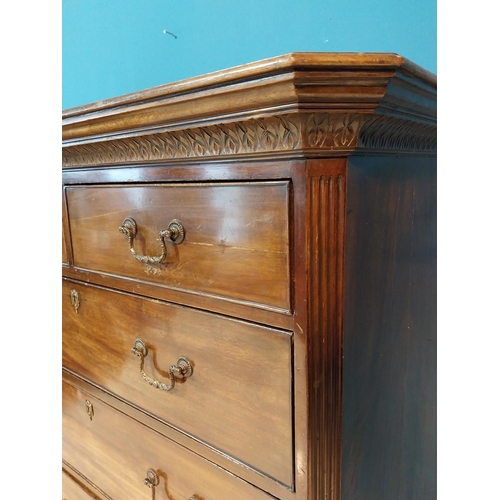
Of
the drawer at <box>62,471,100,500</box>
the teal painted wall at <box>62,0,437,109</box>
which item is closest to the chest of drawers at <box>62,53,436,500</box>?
the drawer at <box>62,471,100,500</box>

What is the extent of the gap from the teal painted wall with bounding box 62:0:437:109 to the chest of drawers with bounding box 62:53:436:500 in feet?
1.20

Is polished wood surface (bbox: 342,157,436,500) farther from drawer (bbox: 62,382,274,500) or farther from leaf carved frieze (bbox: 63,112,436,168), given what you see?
drawer (bbox: 62,382,274,500)

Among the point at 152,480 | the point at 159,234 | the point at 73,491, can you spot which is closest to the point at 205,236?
the point at 159,234

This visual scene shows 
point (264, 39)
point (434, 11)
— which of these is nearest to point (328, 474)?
point (434, 11)

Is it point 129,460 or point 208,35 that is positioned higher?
point 208,35

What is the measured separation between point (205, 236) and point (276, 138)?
0.16 m

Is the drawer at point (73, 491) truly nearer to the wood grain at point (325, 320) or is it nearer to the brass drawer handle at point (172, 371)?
the brass drawer handle at point (172, 371)

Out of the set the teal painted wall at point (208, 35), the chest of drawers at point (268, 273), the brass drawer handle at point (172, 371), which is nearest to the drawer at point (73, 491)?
the chest of drawers at point (268, 273)

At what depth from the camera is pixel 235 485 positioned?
609 millimetres

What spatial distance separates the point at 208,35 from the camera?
123cm

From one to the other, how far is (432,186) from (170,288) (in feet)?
1.42

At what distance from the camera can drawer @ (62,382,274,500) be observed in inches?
25.4

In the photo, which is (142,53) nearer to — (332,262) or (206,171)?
(206,171)

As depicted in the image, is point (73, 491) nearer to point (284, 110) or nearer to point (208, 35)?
point (284, 110)
